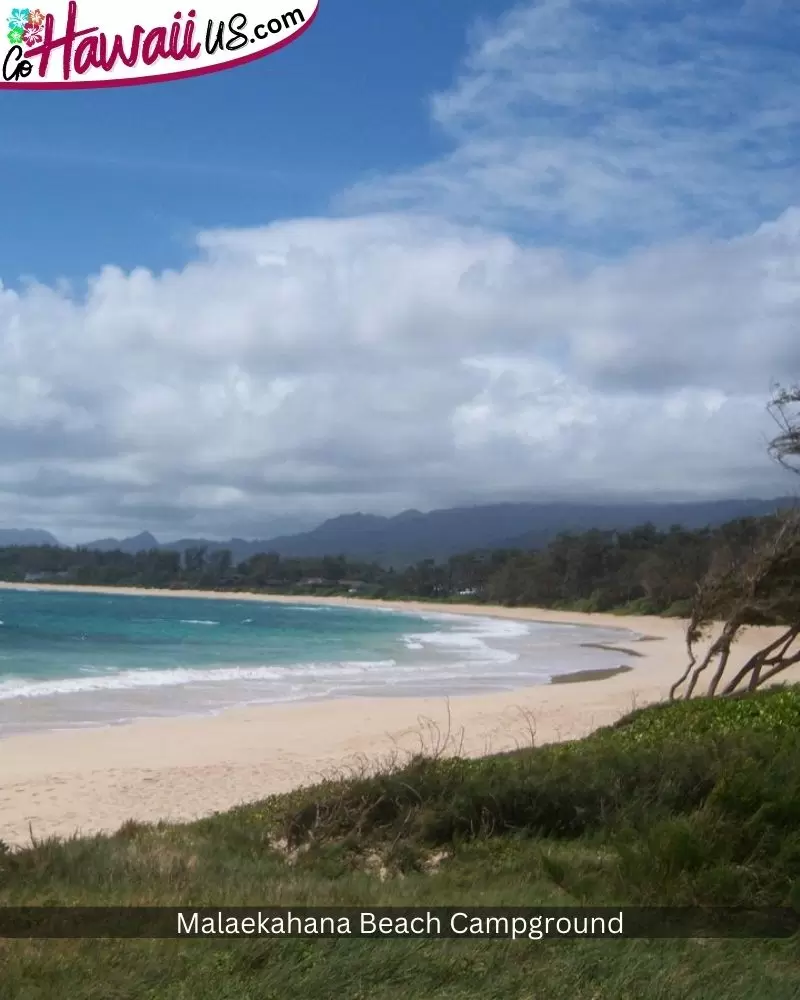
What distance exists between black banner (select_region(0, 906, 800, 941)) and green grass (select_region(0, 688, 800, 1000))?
12cm

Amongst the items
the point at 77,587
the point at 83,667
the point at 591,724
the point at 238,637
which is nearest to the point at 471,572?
the point at 77,587

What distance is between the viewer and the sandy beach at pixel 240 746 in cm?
1141

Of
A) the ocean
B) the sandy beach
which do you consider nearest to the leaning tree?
the sandy beach

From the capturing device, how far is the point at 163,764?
14.4m

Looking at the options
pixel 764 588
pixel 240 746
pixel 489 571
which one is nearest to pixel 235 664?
pixel 240 746

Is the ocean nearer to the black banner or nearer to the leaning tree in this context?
the leaning tree

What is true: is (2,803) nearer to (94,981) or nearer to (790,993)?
(94,981)

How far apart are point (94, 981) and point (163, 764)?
1121cm

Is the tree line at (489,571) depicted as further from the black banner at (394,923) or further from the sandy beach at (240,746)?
the black banner at (394,923)

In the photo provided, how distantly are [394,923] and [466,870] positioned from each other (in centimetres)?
173

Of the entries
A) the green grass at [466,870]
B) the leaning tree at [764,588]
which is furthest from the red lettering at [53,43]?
the leaning tree at [764,588]

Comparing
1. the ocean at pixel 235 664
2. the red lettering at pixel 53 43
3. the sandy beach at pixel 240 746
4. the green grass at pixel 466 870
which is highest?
the red lettering at pixel 53 43

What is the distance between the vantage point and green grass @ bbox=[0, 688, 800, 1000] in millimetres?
3744

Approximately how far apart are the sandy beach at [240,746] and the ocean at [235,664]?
1741 mm
